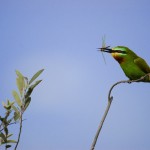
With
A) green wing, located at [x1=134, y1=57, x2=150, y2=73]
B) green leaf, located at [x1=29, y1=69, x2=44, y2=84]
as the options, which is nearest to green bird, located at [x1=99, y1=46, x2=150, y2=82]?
green wing, located at [x1=134, y1=57, x2=150, y2=73]

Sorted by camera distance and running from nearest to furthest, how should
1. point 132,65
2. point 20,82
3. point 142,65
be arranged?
point 20,82 → point 132,65 → point 142,65

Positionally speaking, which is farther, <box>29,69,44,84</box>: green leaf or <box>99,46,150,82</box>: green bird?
<box>99,46,150,82</box>: green bird

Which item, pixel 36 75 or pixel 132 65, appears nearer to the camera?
pixel 36 75

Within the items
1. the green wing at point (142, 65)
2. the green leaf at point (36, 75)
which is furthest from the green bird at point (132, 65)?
the green leaf at point (36, 75)

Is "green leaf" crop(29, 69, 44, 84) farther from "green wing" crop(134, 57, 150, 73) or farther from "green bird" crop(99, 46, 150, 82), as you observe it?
"green wing" crop(134, 57, 150, 73)

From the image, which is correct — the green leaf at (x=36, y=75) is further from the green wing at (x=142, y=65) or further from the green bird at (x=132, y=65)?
the green wing at (x=142, y=65)

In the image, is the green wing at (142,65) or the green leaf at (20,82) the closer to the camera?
the green leaf at (20,82)

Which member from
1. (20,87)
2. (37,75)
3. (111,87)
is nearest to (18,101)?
(20,87)

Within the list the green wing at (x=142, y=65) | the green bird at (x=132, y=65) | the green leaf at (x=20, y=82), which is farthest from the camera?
the green wing at (x=142, y=65)

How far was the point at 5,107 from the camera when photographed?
191cm

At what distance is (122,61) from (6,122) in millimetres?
3118

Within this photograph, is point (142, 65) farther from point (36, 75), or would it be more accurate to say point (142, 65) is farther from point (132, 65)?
point (36, 75)

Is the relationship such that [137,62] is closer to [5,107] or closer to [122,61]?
[122,61]

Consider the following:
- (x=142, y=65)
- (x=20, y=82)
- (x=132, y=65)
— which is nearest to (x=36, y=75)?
(x=20, y=82)
